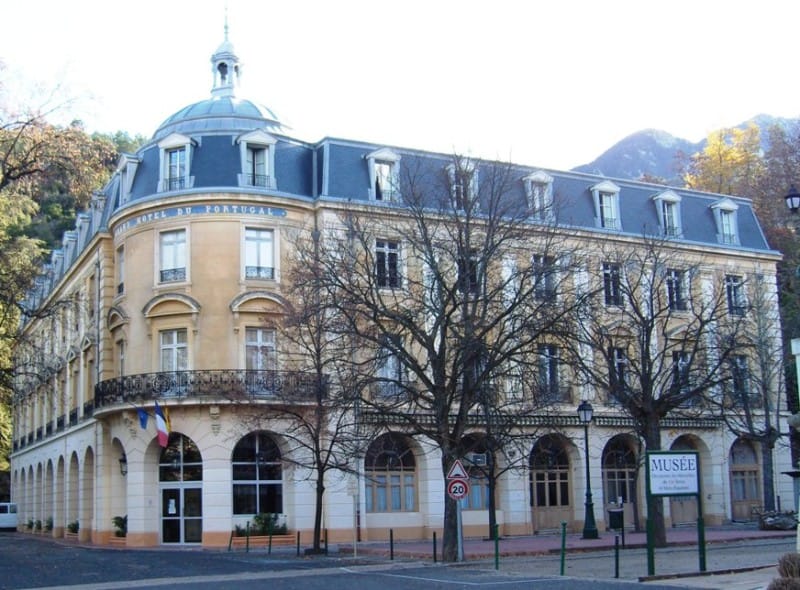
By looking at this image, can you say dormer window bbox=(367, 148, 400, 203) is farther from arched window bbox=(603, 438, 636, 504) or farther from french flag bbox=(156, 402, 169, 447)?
arched window bbox=(603, 438, 636, 504)

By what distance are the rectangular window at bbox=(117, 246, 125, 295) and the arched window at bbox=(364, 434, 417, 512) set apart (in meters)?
11.5

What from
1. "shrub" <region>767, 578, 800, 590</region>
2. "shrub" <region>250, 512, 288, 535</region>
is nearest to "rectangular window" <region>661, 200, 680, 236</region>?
"shrub" <region>250, 512, 288, 535</region>

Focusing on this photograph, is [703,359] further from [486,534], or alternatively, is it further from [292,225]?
[292,225]

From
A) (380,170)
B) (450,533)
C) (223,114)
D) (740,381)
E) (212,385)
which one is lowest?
(450,533)

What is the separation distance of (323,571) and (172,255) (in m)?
16.5

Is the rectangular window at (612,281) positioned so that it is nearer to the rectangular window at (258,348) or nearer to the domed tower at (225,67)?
the rectangular window at (258,348)

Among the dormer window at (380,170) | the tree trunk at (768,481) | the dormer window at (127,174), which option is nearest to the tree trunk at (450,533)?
the dormer window at (380,170)

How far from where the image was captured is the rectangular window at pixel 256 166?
39031 mm

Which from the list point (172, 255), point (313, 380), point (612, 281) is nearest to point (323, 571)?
point (313, 380)

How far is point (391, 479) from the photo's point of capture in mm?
40125

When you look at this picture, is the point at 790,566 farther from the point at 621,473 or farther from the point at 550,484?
the point at 621,473

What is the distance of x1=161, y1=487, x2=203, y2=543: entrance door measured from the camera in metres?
37.8

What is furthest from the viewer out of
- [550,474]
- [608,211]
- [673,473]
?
[608,211]

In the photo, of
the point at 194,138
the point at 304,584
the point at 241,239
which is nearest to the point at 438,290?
the point at 304,584
